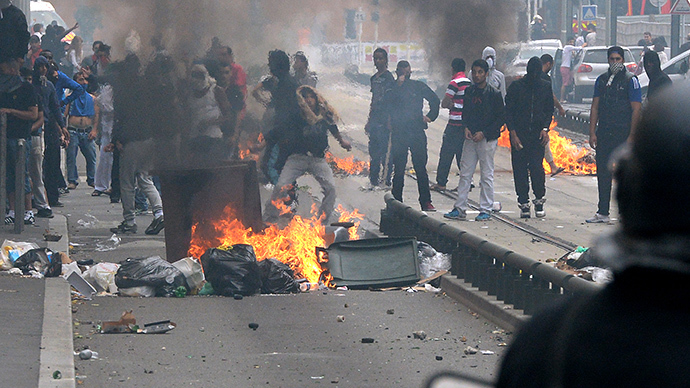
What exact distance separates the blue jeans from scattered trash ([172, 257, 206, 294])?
576cm

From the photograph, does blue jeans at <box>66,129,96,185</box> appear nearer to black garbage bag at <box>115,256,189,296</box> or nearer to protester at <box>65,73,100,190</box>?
protester at <box>65,73,100,190</box>

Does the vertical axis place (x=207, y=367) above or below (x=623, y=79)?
below

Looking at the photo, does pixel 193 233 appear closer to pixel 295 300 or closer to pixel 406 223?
pixel 295 300

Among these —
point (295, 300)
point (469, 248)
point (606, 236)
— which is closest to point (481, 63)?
point (469, 248)

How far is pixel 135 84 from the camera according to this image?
34.0ft

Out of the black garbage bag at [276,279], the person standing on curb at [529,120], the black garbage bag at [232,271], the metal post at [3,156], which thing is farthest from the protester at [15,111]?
the person standing on curb at [529,120]

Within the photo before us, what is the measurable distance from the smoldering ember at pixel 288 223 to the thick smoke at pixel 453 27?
22.5 feet

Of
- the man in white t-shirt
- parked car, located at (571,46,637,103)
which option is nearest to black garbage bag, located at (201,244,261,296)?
parked car, located at (571,46,637,103)

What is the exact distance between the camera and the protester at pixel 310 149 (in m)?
10.3

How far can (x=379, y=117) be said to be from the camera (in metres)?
13.3

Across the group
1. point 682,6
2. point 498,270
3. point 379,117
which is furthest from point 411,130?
point 682,6

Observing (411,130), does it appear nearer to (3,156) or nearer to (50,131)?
(50,131)

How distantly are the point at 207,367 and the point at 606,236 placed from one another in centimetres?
488

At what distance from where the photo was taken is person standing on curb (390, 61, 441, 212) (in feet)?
39.7
